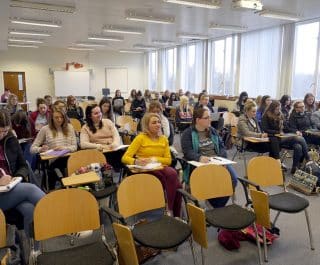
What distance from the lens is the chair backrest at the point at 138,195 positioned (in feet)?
7.16

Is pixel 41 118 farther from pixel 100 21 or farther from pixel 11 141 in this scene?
pixel 100 21

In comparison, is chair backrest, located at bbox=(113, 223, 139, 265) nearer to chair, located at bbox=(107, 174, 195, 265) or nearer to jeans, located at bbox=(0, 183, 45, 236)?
chair, located at bbox=(107, 174, 195, 265)

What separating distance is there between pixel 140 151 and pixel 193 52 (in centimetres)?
913

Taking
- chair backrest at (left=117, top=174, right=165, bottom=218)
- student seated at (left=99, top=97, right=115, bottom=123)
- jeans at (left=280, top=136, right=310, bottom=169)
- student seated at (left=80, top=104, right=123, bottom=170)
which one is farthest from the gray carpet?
student seated at (left=99, top=97, right=115, bottom=123)

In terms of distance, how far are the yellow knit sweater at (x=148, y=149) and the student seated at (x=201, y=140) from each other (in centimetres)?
25

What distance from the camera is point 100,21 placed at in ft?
24.5

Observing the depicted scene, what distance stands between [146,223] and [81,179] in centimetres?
74

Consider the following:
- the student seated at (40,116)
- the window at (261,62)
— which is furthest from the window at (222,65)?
the student seated at (40,116)

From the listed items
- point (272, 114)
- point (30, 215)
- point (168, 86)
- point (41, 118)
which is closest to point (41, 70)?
point (168, 86)

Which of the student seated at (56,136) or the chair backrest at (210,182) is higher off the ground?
the student seated at (56,136)

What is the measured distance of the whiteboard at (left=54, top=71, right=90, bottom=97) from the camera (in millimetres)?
13664

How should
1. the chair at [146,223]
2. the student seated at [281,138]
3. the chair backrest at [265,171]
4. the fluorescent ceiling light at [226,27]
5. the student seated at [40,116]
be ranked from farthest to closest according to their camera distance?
the fluorescent ceiling light at [226,27], the student seated at [40,116], the student seated at [281,138], the chair backrest at [265,171], the chair at [146,223]

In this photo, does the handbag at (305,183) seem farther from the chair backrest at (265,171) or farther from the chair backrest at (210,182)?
the chair backrest at (210,182)

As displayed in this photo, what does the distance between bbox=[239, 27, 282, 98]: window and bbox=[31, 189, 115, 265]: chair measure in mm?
7341
